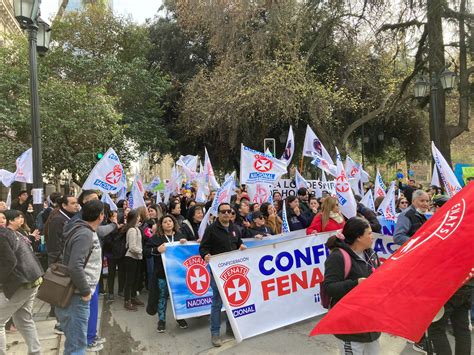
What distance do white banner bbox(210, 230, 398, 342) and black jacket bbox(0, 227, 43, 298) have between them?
1929 millimetres

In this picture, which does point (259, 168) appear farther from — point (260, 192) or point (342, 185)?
point (342, 185)

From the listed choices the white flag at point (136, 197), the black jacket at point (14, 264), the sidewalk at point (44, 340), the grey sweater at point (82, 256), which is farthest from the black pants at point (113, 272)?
the grey sweater at point (82, 256)

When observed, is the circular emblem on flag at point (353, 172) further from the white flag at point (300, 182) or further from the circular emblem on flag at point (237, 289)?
the circular emblem on flag at point (237, 289)

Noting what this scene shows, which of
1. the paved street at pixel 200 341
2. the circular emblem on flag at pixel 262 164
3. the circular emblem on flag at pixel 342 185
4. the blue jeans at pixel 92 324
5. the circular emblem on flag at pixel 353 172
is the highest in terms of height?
the circular emblem on flag at pixel 262 164

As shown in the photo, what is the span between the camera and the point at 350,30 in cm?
1744

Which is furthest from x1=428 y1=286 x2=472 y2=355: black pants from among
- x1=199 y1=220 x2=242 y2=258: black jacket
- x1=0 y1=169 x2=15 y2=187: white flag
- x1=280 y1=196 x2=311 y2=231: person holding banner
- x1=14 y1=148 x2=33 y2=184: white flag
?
x1=0 y1=169 x2=15 y2=187: white flag

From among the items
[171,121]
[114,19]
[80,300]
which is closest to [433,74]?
[80,300]

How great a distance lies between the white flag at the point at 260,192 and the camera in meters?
9.52

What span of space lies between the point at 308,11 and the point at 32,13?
11377mm

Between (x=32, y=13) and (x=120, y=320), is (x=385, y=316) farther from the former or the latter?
(x=32, y=13)

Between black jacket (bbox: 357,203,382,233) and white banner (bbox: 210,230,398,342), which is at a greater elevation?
black jacket (bbox: 357,203,382,233)

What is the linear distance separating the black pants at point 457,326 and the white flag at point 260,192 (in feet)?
19.1

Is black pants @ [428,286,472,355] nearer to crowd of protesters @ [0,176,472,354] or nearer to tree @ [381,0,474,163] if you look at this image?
crowd of protesters @ [0,176,472,354]

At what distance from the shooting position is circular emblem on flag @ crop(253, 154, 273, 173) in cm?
953
